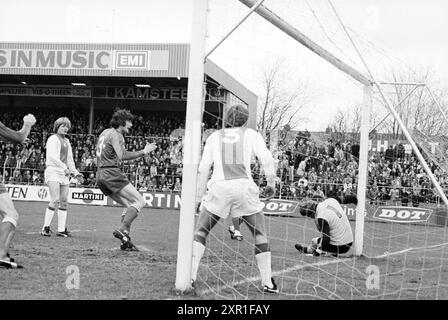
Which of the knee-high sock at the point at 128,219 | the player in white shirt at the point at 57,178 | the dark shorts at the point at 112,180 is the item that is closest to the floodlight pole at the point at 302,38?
the dark shorts at the point at 112,180

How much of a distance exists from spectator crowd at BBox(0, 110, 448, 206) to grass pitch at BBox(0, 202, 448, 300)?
1.48m

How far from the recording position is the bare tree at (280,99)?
7633 mm

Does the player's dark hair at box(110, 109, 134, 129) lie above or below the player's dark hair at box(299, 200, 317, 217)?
above

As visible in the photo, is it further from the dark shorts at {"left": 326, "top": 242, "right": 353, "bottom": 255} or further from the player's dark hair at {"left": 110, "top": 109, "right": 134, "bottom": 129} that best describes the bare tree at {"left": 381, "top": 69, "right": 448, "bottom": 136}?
the player's dark hair at {"left": 110, "top": 109, "right": 134, "bottom": 129}

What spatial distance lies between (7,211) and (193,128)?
7.83 ft

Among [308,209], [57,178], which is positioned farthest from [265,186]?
[57,178]

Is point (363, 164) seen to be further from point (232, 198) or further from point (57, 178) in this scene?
point (57, 178)

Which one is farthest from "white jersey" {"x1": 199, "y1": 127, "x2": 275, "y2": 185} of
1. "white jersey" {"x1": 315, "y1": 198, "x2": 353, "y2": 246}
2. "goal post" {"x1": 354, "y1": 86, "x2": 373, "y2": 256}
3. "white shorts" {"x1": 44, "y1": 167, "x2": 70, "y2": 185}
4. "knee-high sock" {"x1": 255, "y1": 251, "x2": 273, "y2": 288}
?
"white shorts" {"x1": 44, "y1": 167, "x2": 70, "y2": 185}

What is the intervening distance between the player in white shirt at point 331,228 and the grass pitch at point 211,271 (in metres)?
0.22

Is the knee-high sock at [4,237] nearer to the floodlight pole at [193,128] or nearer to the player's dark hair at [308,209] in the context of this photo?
the floodlight pole at [193,128]

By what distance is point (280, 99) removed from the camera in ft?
27.8

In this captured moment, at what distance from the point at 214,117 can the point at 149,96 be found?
2618 cm

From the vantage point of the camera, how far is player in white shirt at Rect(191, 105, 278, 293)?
17.7 ft

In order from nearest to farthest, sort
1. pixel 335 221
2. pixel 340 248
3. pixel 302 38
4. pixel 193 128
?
pixel 193 128 → pixel 302 38 → pixel 335 221 → pixel 340 248
